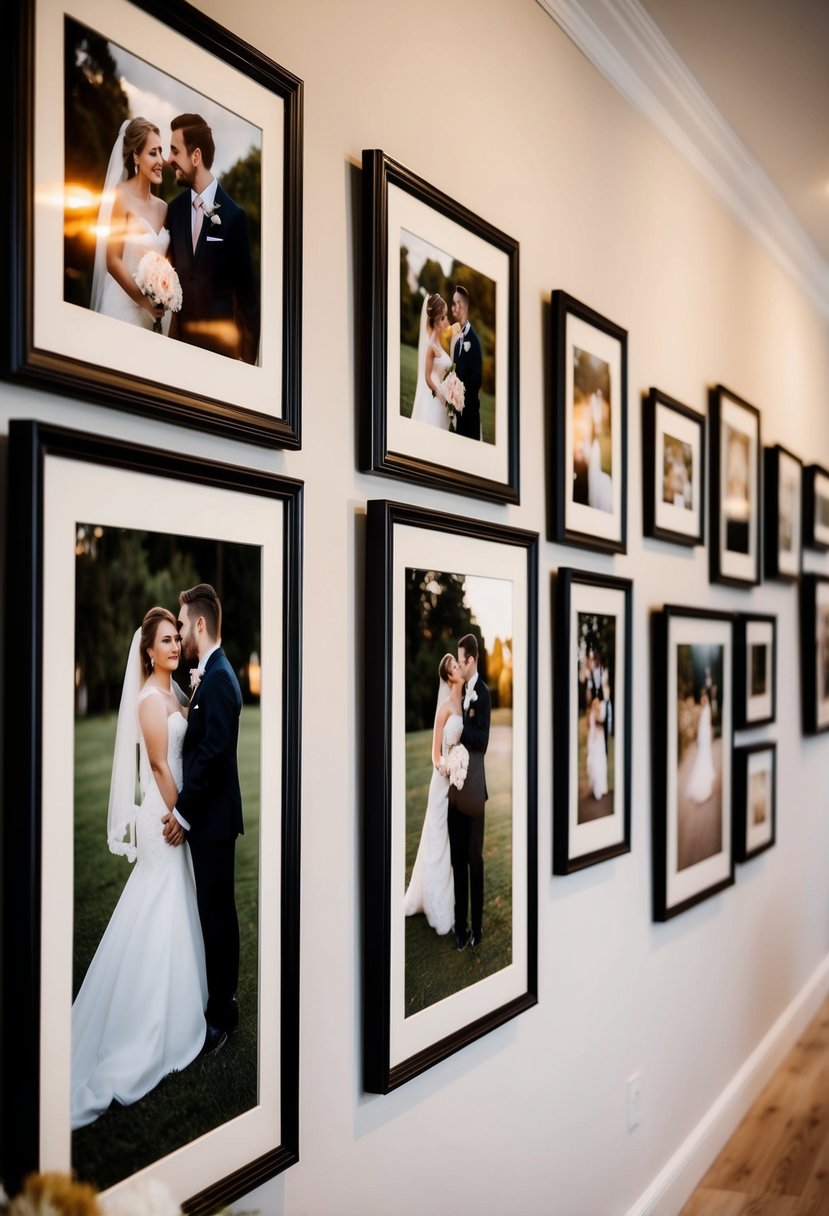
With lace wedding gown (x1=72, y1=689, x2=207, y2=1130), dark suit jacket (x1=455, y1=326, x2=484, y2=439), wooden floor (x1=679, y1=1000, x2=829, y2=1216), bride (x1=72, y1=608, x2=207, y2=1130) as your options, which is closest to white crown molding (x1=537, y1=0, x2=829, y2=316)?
dark suit jacket (x1=455, y1=326, x2=484, y2=439)

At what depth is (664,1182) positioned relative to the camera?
8.98 ft

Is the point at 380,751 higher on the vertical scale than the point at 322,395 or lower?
lower

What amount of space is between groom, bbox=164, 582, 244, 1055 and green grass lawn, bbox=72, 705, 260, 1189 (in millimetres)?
17

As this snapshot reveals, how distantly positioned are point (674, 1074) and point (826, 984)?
2.07 m

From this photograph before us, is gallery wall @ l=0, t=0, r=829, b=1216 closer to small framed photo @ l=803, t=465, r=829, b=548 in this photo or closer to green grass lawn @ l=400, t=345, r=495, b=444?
green grass lawn @ l=400, t=345, r=495, b=444

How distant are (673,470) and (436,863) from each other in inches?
58.8

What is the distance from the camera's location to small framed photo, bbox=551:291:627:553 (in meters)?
2.18

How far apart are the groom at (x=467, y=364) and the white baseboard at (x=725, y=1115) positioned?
195 cm

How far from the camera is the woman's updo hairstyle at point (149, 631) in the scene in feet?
3.80

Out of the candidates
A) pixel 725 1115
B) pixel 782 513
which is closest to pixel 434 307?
pixel 782 513

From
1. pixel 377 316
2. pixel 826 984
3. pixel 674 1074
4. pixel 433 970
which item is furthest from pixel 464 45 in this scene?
pixel 826 984

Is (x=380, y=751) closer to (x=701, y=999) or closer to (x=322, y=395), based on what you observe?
(x=322, y=395)

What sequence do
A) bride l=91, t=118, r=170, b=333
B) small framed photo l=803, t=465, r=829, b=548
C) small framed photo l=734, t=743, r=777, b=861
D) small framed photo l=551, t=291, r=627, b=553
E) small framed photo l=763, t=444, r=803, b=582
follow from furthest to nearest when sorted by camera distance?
small framed photo l=803, t=465, r=829, b=548, small framed photo l=763, t=444, r=803, b=582, small framed photo l=734, t=743, r=777, b=861, small framed photo l=551, t=291, r=627, b=553, bride l=91, t=118, r=170, b=333

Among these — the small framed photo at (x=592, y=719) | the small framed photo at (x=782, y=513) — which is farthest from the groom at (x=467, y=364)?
the small framed photo at (x=782, y=513)
